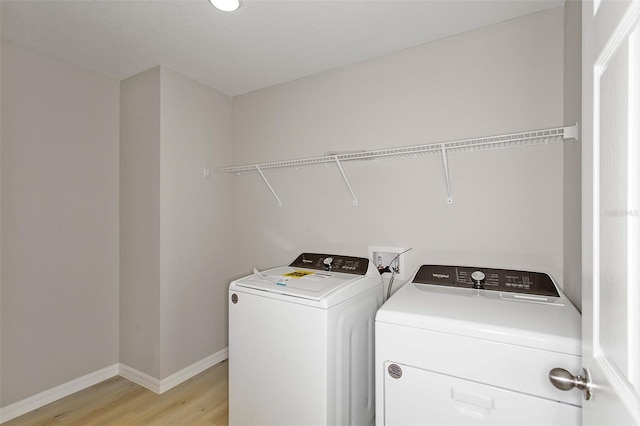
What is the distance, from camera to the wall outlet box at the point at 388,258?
6.61 feet

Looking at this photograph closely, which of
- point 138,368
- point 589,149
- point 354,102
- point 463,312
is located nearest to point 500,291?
point 463,312

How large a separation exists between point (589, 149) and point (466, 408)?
962mm

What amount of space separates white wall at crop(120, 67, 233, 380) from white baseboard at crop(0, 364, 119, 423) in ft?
0.47

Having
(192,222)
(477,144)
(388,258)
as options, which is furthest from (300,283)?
(192,222)

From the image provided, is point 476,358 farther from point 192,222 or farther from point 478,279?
point 192,222

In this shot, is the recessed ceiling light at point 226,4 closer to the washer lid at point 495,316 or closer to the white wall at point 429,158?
the white wall at point 429,158

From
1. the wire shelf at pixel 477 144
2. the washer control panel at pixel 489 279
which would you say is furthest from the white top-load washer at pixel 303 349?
the wire shelf at pixel 477 144

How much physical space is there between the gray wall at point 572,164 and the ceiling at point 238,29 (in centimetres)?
31

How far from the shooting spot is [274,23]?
70.3 inches

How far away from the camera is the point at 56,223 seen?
7.15 ft

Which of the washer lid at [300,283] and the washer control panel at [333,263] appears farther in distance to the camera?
the washer control panel at [333,263]

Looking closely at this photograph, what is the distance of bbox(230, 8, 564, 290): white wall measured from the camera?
165 cm

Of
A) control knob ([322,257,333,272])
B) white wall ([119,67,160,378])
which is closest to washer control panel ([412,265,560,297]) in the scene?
control knob ([322,257,333,272])

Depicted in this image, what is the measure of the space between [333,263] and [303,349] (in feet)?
2.36
